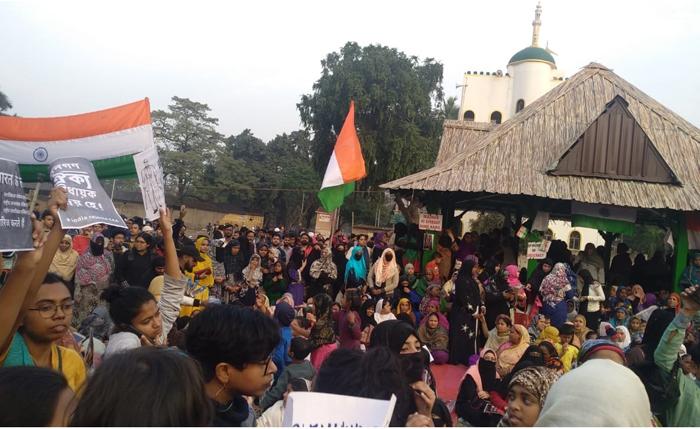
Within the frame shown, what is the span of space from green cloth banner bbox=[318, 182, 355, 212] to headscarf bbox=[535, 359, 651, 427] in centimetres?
956

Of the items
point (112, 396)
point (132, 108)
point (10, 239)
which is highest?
point (132, 108)

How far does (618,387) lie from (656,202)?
10.3 meters

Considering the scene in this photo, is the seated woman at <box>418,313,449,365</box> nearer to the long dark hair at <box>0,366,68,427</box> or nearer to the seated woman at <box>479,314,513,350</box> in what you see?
the seated woman at <box>479,314,513,350</box>

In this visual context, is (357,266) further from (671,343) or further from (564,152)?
(671,343)

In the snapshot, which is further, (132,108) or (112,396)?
(132,108)

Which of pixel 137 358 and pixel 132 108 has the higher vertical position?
pixel 132 108

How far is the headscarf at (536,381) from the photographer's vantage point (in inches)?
126

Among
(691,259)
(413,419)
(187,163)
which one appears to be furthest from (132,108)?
(187,163)

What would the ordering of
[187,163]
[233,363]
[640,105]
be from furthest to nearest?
[187,163], [640,105], [233,363]

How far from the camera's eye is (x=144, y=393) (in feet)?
5.16

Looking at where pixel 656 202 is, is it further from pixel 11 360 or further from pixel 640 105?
pixel 11 360

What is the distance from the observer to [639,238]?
37.8 meters

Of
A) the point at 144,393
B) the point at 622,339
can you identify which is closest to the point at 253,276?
the point at 622,339

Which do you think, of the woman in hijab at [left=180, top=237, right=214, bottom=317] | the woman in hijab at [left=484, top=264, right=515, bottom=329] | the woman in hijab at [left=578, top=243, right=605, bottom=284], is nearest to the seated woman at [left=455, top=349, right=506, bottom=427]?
the woman in hijab at [left=180, top=237, right=214, bottom=317]
